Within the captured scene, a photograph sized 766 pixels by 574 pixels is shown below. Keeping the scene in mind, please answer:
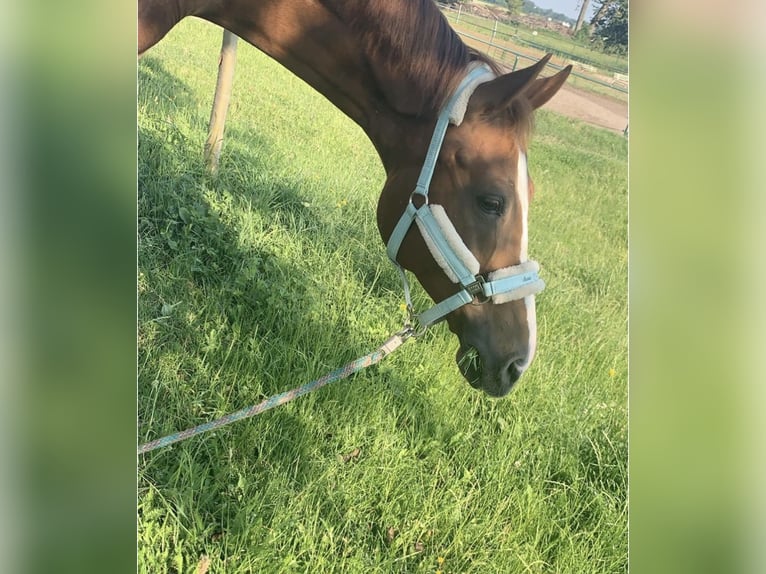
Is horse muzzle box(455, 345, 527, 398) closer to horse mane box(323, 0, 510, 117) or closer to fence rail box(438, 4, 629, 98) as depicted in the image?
horse mane box(323, 0, 510, 117)

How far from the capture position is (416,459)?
4.04 feet

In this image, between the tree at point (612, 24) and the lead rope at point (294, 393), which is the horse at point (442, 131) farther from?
the tree at point (612, 24)

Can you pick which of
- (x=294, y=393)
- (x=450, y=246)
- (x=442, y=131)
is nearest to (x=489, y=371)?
(x=450, y=246)

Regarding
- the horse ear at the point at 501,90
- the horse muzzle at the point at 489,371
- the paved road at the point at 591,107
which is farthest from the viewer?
the paved road at the point at 591,107

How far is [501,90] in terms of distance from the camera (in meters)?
1.08

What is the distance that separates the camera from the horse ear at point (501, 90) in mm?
1049

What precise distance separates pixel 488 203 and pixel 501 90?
239 millimetres

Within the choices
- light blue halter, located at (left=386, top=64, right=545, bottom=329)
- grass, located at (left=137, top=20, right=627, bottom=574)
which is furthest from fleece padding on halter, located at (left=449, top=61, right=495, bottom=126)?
grass, located at (left=137, top=20, right=627, bottom=574)

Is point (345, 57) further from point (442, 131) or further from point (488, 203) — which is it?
point (488, 203)

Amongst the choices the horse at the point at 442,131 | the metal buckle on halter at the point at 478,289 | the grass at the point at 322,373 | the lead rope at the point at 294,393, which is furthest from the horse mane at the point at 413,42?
the lead rope at the point at 294,393

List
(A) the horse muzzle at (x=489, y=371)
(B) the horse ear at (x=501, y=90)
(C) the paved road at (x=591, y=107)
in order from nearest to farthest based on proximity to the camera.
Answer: (B) the horse ear at (x=501, y=90) < (A) the horse muzzle at (x=489, y=371) < (C) the paved road at (x=591, y=107)
